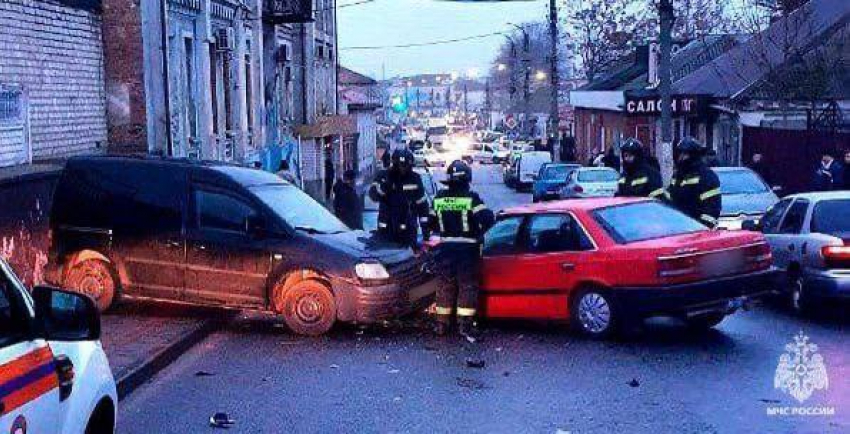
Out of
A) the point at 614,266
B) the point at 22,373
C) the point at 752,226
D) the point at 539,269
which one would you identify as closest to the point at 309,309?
the point at 539,269

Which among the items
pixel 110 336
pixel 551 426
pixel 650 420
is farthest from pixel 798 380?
pixel 110 336

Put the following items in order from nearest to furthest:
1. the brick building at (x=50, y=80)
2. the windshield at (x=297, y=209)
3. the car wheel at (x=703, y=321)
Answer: the car wheel at (x=703, y=321) < the windshield at (x=297, y=209) < the brick building at (x=50, y=80)

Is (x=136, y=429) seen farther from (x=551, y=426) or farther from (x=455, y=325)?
(x=455, y=325)

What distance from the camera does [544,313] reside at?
1126cm

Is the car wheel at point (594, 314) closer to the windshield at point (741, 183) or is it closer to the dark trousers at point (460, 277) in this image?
the dark trousers at point (460, 277)

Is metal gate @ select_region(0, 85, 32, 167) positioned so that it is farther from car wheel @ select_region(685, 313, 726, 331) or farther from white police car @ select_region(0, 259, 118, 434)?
white police car @ select_region(0, 259, 118, 434)

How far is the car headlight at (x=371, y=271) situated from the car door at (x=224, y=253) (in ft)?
3.34

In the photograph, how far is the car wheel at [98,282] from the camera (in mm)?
12203

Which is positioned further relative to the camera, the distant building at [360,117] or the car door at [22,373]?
the distant building at [360,117]

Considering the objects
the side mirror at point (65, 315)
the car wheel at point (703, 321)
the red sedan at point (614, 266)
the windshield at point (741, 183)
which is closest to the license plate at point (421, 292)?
the red sedan at point (614, 266)

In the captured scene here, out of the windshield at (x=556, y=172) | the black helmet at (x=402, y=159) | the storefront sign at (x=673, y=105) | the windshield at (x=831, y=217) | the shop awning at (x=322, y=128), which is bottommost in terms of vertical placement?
the windshield at (x=556, y=172)

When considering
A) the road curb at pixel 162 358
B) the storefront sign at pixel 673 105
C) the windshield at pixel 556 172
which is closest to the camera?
the road curb at pixel 162 358

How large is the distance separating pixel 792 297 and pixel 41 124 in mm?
9867

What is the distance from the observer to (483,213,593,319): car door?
10984 mm
